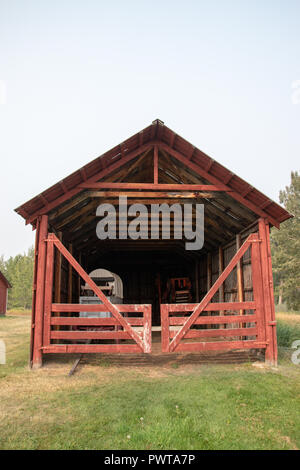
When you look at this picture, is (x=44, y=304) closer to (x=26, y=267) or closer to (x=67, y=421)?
(x=67, y=421)

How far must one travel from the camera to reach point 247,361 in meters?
9.03

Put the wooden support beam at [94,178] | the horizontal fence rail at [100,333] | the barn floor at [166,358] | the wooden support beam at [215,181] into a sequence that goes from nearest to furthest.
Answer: the horizontal fence rail at [100,333]
the wooden support beam at [94,178]
the barn floor at [166,358]
the wooden support beam at [215,181]

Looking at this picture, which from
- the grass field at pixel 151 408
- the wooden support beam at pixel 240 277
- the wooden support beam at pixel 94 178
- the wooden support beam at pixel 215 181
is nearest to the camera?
the grass field at pixel 151 408

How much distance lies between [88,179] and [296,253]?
30994 mm

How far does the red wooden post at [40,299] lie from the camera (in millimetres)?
8367

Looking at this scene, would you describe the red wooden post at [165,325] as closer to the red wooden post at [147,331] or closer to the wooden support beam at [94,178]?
the red wooden post at [147,331]

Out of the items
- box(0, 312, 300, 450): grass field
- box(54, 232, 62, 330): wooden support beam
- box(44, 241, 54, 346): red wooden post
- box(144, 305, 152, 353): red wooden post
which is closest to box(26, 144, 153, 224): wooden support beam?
box(44, 241, 54, 346): red wooden post

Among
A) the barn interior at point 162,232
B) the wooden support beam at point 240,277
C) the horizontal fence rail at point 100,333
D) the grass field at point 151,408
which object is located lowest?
the grass field at point 151,408

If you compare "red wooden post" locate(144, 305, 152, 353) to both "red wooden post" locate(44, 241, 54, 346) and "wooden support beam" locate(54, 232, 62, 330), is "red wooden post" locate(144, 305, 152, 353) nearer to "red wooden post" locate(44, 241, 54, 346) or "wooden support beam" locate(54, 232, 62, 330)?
"red wooden post" locate(44, 241, 54, 346)

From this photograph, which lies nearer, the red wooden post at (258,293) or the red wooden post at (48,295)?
the red wooden post at (48,295)

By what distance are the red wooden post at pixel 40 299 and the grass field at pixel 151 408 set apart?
415mm

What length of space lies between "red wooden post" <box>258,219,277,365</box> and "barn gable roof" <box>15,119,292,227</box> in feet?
1.39

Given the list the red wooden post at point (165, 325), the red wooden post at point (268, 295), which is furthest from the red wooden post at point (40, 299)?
the red wooden post at point (268, 295)
